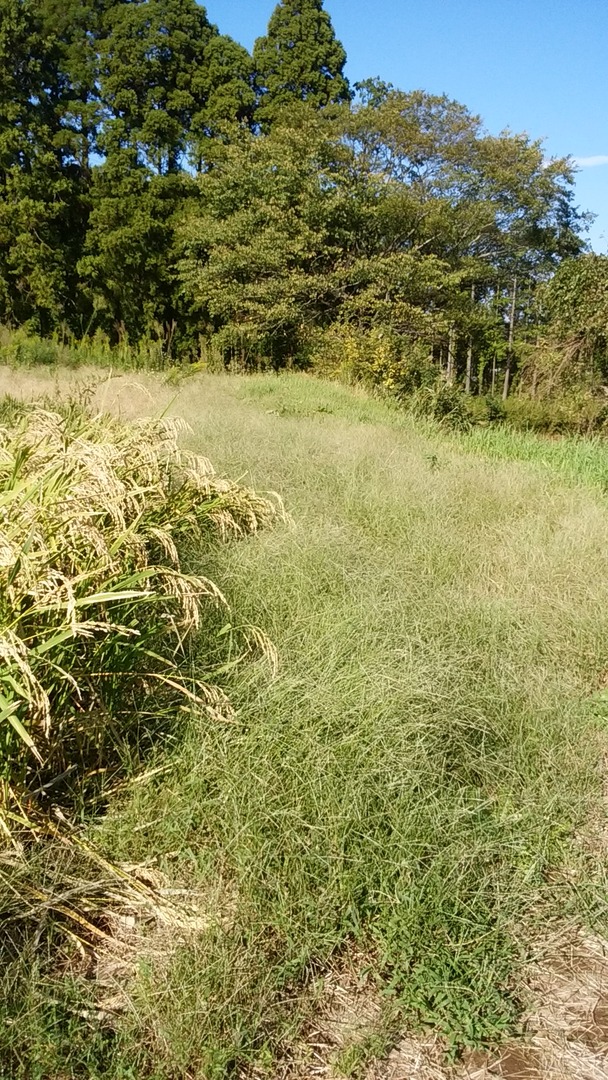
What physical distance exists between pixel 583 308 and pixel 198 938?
45.0 ft

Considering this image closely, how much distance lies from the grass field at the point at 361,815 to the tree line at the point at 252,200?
10.2m

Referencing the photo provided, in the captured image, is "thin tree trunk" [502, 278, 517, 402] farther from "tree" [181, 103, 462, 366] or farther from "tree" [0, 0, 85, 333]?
"tree" [0, 0, 85, 333]

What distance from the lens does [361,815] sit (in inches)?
72.0

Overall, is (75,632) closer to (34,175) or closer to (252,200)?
(252,200)

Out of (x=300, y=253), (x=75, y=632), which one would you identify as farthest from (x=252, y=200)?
(x=75, y=632)

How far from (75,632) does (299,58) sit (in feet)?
68.6

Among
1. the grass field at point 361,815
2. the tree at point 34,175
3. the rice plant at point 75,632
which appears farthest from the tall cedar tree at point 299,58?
the rice plant at point 75,632

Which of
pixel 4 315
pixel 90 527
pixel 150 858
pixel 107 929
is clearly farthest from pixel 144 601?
pixel 4 315

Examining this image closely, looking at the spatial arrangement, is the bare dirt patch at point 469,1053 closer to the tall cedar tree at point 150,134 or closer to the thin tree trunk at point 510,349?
the tall cedar tree at point 150,134

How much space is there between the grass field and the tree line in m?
10.2

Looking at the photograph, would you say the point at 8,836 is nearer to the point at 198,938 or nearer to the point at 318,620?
the point at 198,938

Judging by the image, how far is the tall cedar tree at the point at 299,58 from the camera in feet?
59.6

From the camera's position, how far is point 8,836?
169 cm

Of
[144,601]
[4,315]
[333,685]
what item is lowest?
[333,685]
